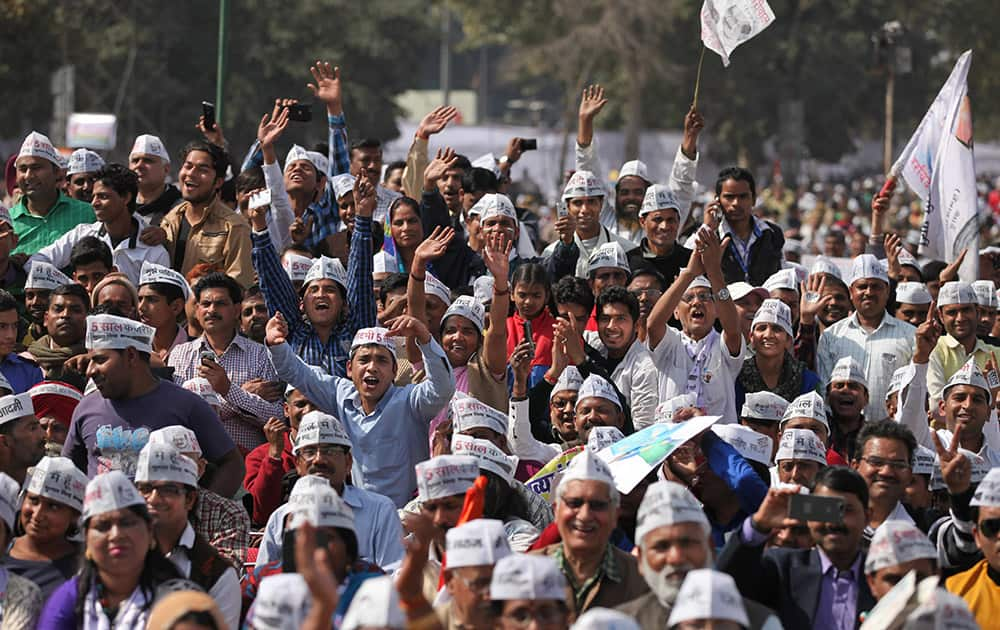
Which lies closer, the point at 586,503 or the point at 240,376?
the point at 586,503

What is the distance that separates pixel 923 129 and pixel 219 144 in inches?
204

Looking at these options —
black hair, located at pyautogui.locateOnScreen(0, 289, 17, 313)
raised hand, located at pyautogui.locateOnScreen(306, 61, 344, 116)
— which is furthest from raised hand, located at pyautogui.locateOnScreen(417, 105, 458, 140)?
black hair, located at pyautogui.locateOnScreen(0, 289, 17, 313)

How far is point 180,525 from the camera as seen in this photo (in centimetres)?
803

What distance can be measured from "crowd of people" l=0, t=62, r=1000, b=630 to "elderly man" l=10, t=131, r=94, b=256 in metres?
0.02

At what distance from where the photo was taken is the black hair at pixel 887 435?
879 cm

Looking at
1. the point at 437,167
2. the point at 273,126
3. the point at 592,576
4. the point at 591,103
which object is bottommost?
the point at 592,576

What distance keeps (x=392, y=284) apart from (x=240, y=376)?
1322 mm

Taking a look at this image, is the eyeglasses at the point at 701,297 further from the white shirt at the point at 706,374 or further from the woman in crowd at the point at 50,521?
the woman in crowd at the point at 50,521

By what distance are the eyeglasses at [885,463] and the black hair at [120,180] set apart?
5.38 m

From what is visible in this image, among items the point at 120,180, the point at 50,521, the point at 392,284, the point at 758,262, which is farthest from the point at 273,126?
the point at 50,521

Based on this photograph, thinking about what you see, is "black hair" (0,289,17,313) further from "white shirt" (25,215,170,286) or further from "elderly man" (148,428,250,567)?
"elderly man" (148,428,250,567)

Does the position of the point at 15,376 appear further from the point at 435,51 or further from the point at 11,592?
the point at 435,51

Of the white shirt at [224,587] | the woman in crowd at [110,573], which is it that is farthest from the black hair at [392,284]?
the woman in crowd at [110,573]

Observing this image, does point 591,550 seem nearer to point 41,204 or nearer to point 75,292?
point 75,292
